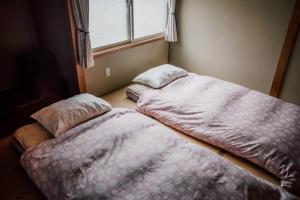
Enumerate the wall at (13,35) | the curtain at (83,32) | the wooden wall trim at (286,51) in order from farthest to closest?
the wall at (13,35) < the wooden wall trim at (286,51) < the curtain at (83,32)

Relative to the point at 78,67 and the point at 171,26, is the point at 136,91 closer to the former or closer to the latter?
the point at 78,67

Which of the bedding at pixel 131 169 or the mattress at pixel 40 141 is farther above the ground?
the bedding at pixel 131 169

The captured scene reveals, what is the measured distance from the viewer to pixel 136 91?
2637 mm

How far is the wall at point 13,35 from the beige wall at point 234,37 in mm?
1960

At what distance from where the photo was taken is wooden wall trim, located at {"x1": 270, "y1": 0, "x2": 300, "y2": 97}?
7.82ft

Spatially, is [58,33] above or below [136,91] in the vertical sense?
above

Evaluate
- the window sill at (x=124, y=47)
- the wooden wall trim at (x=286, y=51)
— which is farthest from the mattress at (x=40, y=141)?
the wooden wall trim at (x=286, y=51)

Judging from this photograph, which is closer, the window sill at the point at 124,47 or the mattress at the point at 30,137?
the mattress at the point at 30,137

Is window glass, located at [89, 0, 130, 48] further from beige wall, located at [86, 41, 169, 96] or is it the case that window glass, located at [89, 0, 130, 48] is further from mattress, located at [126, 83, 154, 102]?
mattress, located at [126, 83, 154, 102]

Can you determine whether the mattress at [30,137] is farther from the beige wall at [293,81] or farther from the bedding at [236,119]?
the beige wall at [293,81]

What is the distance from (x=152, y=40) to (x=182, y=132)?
151cm

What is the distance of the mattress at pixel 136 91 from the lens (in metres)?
2.62

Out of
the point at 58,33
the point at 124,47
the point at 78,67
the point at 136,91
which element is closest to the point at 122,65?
the point at 124,47

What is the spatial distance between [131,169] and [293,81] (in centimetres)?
217
